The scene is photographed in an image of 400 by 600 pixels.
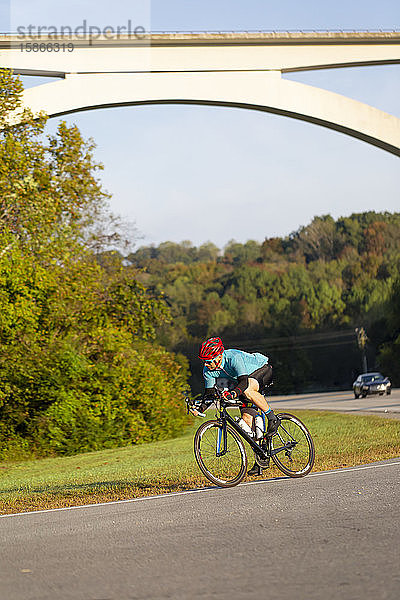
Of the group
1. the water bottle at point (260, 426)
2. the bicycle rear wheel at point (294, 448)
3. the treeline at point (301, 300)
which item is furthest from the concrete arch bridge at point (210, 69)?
the treeline at point (301, 300)

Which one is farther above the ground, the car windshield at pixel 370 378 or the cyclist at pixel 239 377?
the cyclist at pixel 239 377

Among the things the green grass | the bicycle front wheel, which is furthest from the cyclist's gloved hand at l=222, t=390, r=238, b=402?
the green grass

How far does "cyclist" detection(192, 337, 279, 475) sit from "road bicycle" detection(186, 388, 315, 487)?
111mm

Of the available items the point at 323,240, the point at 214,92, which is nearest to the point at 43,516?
the point at 214,92

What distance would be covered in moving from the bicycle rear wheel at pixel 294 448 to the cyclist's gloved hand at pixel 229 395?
799 millimetres

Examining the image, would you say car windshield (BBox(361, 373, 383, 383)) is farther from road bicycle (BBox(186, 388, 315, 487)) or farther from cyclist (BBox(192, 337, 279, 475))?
cyclist (BBox(192, 337, 279, 475))

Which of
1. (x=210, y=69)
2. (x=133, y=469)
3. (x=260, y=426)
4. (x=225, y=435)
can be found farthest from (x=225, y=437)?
(x=210, y=69)

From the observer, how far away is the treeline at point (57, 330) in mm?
20219

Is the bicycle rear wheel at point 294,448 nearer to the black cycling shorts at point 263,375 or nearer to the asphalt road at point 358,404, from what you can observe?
the black cycling shorts at point 263,375

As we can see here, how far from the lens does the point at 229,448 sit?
9359mm

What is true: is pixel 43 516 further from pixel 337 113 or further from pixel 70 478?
pixel 337 113

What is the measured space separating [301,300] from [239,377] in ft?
305

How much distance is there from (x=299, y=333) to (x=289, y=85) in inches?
3240

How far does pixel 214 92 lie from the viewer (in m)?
18.4
